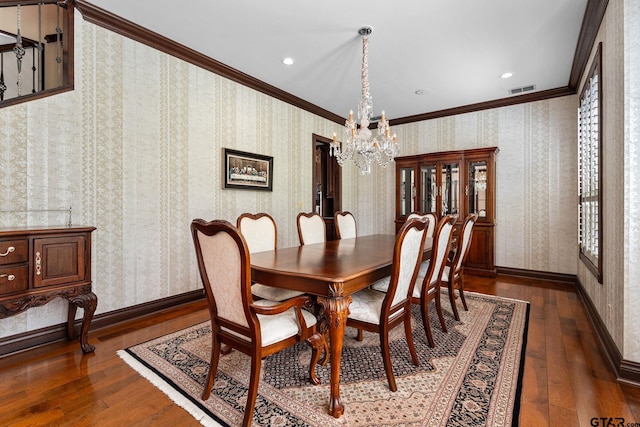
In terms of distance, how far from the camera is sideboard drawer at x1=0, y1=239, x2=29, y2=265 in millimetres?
A: 1856

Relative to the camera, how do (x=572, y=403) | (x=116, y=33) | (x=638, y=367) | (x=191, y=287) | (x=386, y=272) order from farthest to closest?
(x=191, y=287) < (x=116, y=33) < (x=386, y=272) < (x=638, y=367) < (x=572, y=403)

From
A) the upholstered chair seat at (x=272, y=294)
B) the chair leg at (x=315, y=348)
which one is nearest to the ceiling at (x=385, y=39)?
the upholstered chair seat at (x=272, y=294)

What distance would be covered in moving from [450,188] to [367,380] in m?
3.90

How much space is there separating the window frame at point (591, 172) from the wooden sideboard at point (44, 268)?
3.98 meters

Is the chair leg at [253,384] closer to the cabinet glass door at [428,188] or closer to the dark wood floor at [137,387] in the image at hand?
the dark wood floor at [137,387]

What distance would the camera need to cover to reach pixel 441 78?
12.9 ft

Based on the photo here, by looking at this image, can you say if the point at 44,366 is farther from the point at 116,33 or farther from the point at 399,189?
the point at 399,189

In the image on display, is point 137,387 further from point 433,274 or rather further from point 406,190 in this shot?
point 406,190

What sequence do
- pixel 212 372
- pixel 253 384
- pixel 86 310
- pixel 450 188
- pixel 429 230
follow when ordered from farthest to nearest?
pixel 450 188 < pixel 429 230 < pixel 86 310 < pixel 212 372 < pixel 253 384

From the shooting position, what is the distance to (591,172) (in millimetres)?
3037

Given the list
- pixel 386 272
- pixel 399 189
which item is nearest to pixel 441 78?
pixel 399 189

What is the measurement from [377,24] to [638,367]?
3.14 meters

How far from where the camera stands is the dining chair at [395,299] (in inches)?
66.4

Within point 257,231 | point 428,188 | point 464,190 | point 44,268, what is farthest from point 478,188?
point 44,268
